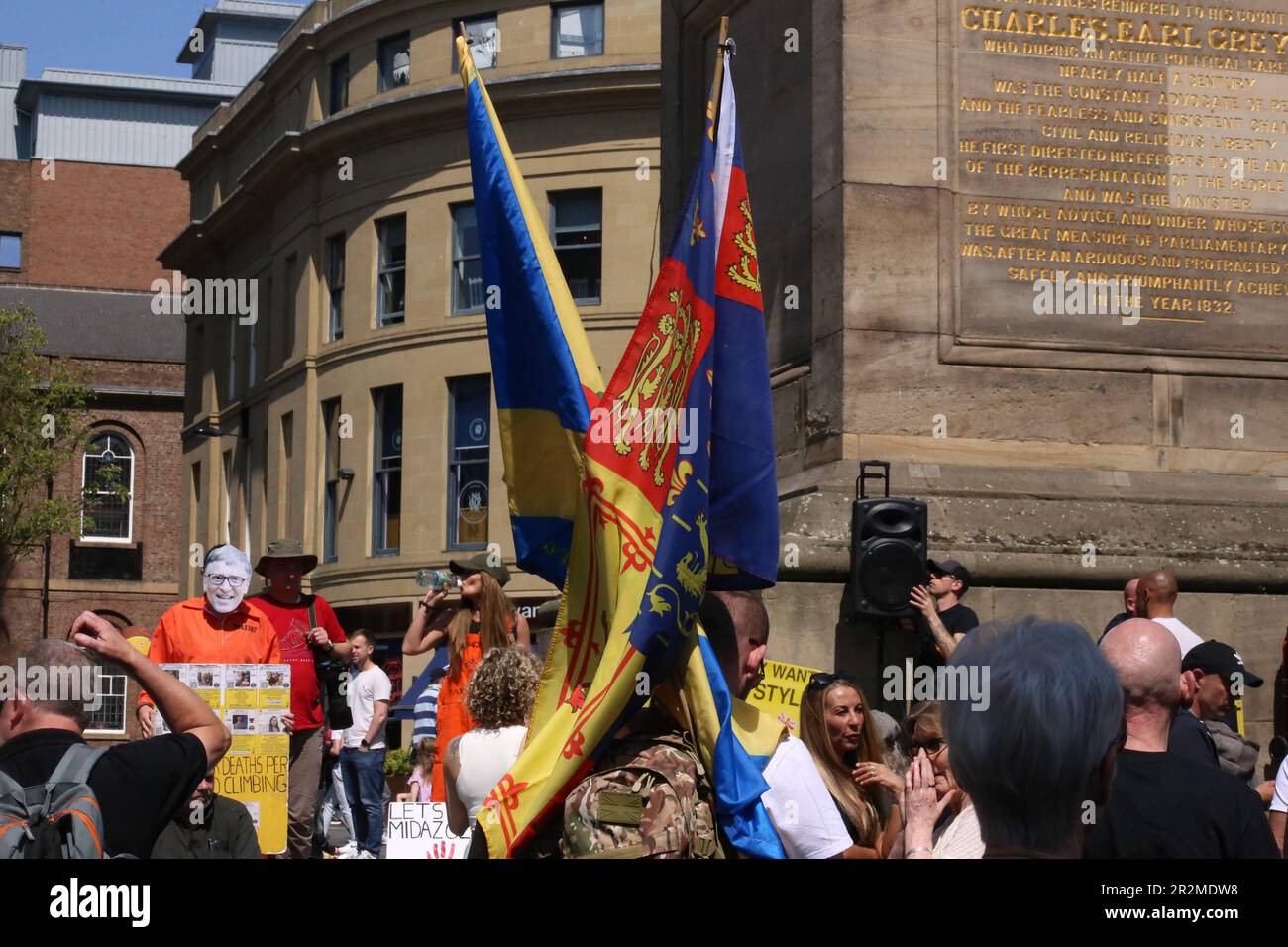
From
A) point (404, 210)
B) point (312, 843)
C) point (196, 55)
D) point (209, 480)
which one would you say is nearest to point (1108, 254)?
point (312, 843)

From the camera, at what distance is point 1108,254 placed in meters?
11.4

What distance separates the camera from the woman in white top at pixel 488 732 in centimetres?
692

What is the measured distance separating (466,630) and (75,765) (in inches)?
227

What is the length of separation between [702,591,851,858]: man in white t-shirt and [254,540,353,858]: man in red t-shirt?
5578 mm

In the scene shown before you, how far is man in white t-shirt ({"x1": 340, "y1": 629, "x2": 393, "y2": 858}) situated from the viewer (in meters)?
16.0

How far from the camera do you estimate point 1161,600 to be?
9164mm

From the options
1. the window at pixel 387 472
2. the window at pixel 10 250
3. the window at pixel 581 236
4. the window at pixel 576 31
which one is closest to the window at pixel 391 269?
the window at pixel 387 472

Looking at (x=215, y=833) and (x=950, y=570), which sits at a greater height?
(x=950, y=570)

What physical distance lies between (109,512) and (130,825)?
63948 mm

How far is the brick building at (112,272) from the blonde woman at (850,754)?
50535 mm
